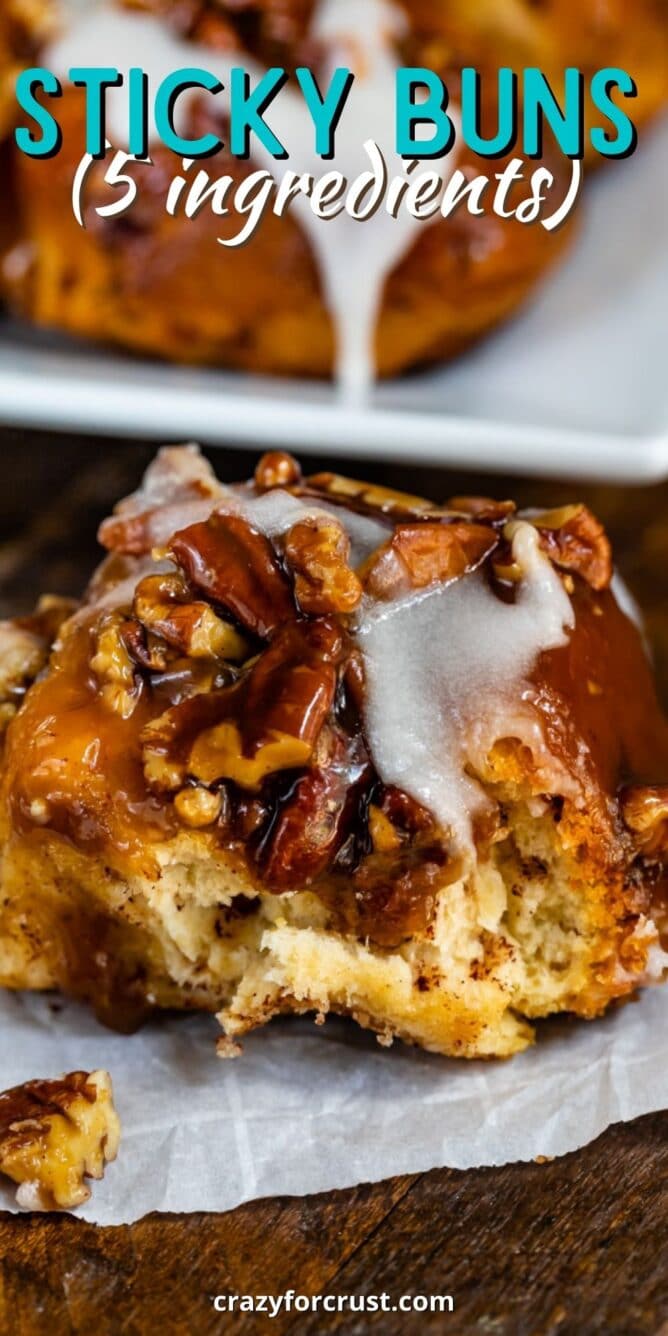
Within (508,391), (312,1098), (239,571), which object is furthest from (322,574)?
(508,391)

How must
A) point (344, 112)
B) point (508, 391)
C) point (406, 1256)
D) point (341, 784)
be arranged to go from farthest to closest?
point (508, 391), point (344, 112), point (341, 784), point (406, 1256)

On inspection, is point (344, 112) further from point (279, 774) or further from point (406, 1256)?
point (406, 1256)

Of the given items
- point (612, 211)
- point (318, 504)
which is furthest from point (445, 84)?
point (318, 504)

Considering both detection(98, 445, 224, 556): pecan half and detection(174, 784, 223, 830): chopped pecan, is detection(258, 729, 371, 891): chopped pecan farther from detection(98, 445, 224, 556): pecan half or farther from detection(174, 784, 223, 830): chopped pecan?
detection(98, 445, 224, 556): pecan half

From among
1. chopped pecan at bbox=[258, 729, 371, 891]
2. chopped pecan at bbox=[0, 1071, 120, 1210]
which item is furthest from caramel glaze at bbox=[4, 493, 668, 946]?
chopped pecan at bbox=[0, 1071, 120, 1210]

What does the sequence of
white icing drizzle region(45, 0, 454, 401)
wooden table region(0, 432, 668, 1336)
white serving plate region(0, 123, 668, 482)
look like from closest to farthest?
wooden table region(0, 432, 668, 1336) → white serving plate region(0, 123, 668, 482) → white icing drizzle region(45, 0, 454, 401)

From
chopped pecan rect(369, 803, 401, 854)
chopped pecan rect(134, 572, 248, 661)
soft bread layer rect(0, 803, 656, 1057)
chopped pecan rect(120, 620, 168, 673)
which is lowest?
soft bread layer rect(0, 803, 656, 1057)

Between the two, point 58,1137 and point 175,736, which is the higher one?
point 175,736
